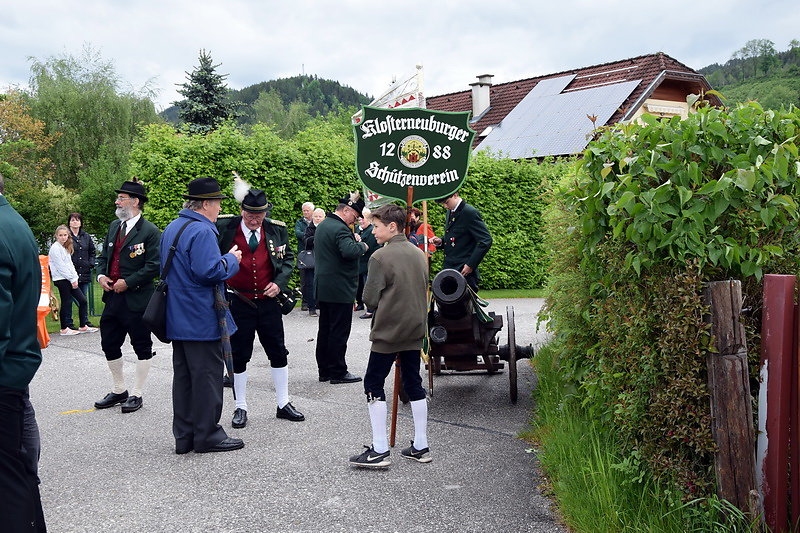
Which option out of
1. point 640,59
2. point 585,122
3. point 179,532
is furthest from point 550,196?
point 640,59

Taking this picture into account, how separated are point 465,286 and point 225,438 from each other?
239cm

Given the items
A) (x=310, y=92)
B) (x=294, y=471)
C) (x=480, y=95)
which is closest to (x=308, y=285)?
(x=294, y=471)

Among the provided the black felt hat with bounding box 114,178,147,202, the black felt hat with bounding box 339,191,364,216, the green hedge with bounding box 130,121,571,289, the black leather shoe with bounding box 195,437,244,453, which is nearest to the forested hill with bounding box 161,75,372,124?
the green hedge with bounding box 130,121,571,289

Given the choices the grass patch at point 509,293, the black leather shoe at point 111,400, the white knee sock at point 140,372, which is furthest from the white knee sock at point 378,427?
the grass patch at point 509,293

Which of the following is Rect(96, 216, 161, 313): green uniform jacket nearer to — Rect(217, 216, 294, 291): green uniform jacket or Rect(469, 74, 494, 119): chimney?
Rect(217, 216, 294, 291): green uniform jacket

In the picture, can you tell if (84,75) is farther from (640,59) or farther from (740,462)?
(740,462)

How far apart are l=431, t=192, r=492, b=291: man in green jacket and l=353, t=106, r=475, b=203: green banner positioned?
0.95m

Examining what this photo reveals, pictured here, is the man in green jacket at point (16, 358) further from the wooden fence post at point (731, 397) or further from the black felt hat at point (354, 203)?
the black felt hat at point (354, 203)

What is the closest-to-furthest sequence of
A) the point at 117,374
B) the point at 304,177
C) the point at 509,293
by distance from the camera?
the point at 117,374
the point at 304,177
the point at 509,293

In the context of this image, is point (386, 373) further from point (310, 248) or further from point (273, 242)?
point (310, 248)

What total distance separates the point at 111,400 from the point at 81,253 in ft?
21.3

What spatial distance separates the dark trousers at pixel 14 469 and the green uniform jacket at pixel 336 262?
16.7 feet

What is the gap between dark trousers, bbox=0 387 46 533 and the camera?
3.19 meters

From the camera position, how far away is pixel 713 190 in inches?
132
